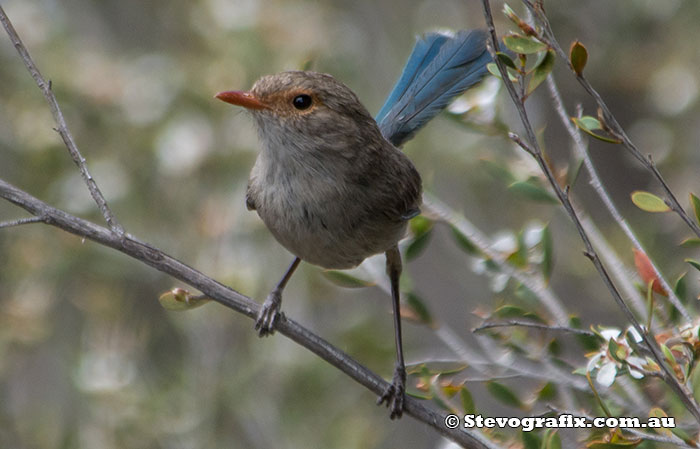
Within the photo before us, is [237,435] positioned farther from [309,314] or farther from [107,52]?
[107,52]

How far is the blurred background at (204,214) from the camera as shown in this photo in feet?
15.7

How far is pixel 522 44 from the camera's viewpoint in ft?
7.20

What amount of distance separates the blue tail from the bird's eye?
620 millimetres

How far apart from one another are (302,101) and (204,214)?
2107 millimetres

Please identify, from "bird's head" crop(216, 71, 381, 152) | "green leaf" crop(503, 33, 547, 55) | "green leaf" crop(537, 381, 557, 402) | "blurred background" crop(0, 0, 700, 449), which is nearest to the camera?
"green leaf" crop(503, 33, 547, 55)

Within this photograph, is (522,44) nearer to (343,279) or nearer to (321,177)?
(321,177)

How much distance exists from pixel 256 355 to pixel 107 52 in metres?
2.53

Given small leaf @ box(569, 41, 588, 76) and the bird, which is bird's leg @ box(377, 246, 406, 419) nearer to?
the bird

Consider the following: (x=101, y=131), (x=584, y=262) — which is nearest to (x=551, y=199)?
(x=584, y=262)

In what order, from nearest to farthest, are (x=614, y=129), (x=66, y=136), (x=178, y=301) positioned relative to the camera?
(x=614, y=129) < (x=66, y=136) < (x=178, y=301)

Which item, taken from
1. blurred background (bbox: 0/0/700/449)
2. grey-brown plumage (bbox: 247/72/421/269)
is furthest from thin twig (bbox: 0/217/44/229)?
blurred background (bbox: 0/0/700/449)

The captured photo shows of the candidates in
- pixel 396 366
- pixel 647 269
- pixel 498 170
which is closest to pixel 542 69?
pixel 647 269

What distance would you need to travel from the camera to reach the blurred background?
478 cm

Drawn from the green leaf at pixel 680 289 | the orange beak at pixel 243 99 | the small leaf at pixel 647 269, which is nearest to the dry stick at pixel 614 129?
the small leaf at pixel 647 269
